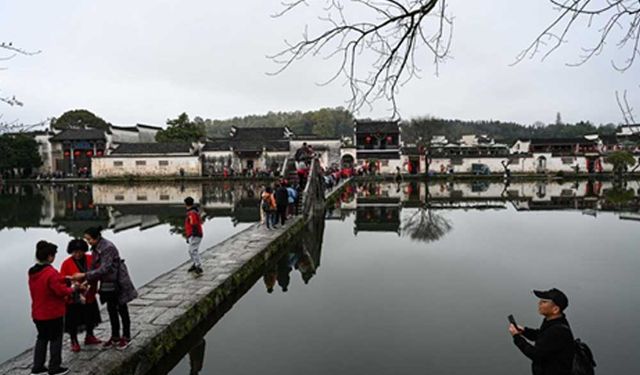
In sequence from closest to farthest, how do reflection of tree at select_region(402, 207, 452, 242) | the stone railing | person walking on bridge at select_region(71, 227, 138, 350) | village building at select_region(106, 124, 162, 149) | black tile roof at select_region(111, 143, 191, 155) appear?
Answer: person walking on bridge at select_region(71, 227, 138, 350)
reflection of tree at select_region(402, 207, 452, 242)
the stone railing
black tile roof at select_region(111, 143, 191, 155)
village building at select_region(106, 124, 162, 149)

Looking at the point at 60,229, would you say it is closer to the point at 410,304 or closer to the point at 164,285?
the point at 164,285

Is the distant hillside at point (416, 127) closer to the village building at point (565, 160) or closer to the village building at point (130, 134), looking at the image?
the village building at point (565, 160)

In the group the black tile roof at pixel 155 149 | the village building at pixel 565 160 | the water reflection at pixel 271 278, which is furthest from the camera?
the village building at pixel 565 160

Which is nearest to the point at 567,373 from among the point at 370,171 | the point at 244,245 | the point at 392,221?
the point at 244,245

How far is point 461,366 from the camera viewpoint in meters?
4.59

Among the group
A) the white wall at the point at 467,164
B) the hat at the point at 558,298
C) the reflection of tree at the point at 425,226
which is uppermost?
the white wall at the point at 467,164

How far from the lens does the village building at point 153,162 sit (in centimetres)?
3981

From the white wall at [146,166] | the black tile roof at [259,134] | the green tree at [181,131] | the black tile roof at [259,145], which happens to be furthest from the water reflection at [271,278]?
the green tree at [181,131]

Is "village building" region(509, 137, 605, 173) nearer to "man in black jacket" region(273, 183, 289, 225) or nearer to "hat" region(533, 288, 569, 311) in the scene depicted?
"man in black jacket" region(273, 183, 289, 225)

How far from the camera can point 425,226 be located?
13578 mm

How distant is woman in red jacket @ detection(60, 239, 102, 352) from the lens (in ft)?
14.1

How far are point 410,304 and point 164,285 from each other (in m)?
3.64

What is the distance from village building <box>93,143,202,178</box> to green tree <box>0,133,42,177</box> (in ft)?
22.5

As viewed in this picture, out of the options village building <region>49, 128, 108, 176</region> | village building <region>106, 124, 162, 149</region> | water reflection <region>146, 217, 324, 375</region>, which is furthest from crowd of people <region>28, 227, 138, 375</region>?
village building <region>106, 124, 162, 149</region>
